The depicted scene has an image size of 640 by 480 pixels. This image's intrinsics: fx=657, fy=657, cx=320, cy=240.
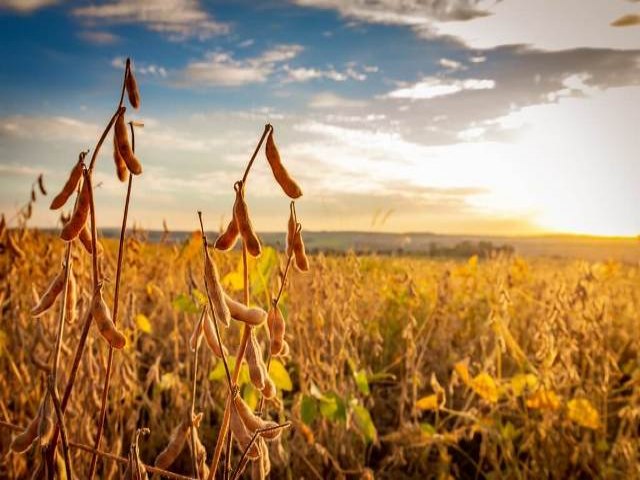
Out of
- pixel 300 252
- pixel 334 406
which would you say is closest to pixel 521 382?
pixel 334 406

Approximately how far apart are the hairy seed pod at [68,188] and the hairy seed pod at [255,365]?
0.89 ft

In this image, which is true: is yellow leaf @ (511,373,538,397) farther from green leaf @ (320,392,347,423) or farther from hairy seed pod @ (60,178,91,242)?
hairy seed pod @ (60,178,91,242)

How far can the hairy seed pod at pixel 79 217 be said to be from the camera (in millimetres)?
728

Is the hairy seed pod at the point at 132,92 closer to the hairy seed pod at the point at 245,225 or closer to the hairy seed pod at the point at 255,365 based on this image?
the hairy seed pod at the point at 245,225

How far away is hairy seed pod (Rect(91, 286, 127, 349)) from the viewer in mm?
715

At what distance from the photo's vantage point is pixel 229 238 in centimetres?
74

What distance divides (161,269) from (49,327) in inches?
87.4

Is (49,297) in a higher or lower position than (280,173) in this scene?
lower

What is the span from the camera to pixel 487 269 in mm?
5238

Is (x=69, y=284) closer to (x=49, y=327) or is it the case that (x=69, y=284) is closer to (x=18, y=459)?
(x=18, y=459)

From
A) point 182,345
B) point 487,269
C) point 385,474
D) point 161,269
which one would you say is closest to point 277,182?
point 385,474

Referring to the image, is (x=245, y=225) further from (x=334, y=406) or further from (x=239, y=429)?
(x=334, y=406)

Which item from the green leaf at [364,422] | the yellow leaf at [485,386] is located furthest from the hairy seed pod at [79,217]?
the yellow leaf at [485,386]

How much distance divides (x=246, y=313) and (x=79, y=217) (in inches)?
8.6
